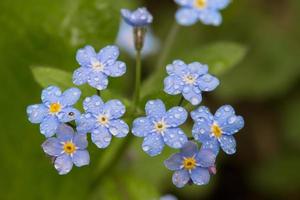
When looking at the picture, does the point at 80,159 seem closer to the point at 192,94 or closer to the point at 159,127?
the point at 159,127

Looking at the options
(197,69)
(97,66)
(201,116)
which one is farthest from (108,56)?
(201,116)

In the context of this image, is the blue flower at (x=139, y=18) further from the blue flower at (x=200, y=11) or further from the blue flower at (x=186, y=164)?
the blue flower at (x=186, y=164)

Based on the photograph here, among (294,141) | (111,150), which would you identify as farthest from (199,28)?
(111,150)

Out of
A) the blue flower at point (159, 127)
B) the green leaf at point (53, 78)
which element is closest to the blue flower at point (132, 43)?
the green leaf at point (53, 78)

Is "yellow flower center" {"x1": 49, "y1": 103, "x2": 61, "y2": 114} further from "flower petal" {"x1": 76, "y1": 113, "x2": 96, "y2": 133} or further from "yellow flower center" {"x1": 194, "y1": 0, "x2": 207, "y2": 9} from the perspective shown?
"yellow flower center" {"x1": 194, "y1": 0, "x2": 207, "y2": 9}

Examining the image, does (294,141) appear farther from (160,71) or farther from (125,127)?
(125,127)

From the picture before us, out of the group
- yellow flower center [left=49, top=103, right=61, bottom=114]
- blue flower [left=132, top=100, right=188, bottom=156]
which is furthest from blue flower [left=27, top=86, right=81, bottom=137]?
blue flower [left=132, top=100, right=188, bottom=156]

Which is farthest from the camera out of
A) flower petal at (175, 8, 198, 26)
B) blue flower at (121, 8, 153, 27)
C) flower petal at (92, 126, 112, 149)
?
flower petal at (175, 8, 198, 26)
